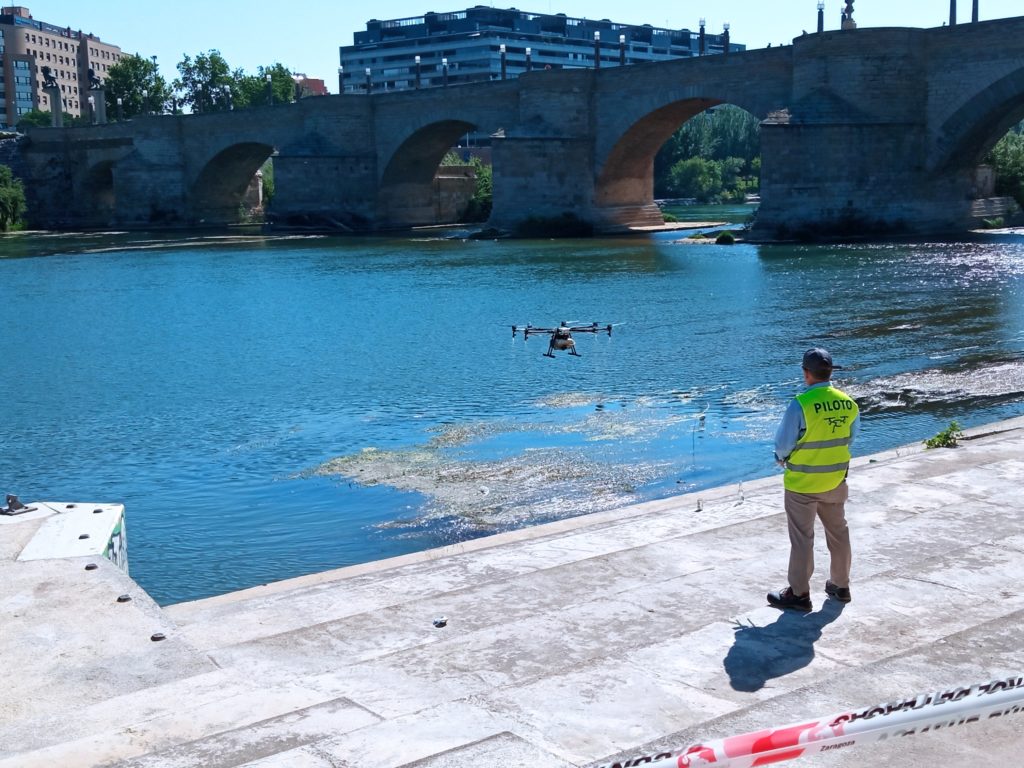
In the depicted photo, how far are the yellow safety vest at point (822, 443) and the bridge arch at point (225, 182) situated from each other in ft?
218

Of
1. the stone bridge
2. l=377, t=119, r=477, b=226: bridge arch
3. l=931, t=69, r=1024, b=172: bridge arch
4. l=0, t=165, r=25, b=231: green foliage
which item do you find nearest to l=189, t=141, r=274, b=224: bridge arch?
the stone bridge

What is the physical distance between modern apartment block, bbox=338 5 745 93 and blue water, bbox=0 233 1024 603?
108m

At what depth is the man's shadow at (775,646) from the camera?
5.43 m

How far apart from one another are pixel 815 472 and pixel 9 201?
2809 inches

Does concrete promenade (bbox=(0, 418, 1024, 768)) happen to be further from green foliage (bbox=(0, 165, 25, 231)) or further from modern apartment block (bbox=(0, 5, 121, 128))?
modern apartment block (bbox=(0, 5, 121, 128))

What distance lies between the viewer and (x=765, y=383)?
56.5 feet

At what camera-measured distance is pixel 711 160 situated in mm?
92938

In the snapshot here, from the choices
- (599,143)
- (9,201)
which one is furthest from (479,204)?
(9,201)

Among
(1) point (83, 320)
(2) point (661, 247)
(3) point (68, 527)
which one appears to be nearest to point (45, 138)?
(2) point (661, 247)

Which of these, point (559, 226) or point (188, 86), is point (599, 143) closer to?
point (559, 226)

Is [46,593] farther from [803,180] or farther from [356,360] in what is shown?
[803,180]

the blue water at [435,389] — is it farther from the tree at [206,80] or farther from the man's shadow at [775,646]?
the tree at [206,80]

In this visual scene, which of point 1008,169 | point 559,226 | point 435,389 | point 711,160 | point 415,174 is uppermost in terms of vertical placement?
point 711,160

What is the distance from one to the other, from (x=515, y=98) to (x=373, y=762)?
174ft
